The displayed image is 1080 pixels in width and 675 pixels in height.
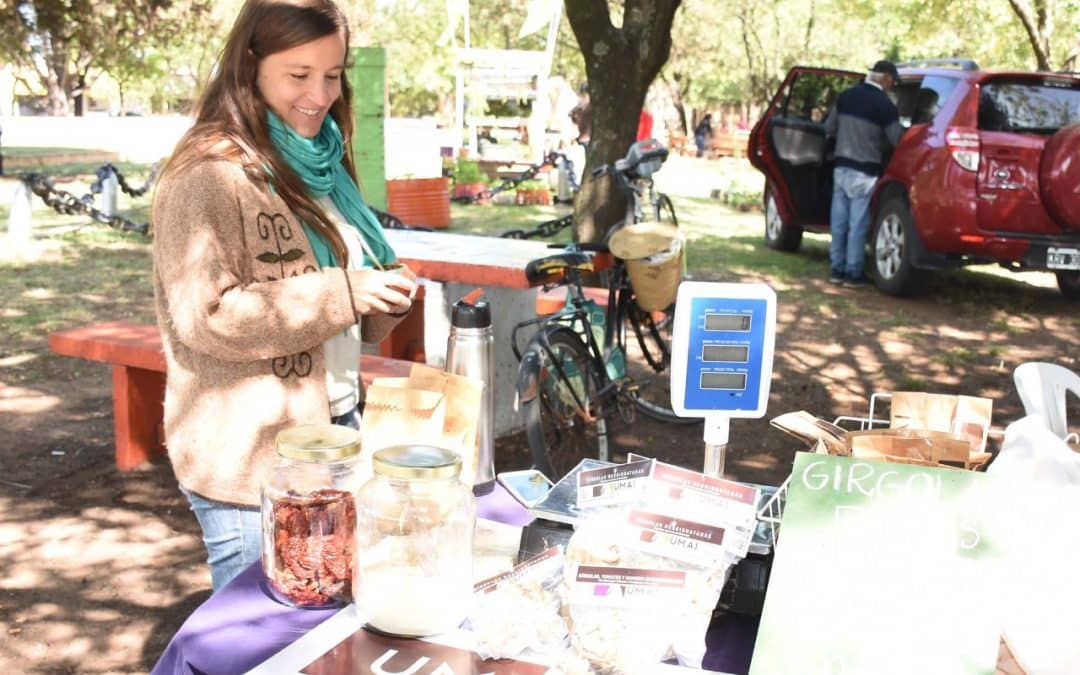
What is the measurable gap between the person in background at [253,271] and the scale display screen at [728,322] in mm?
596

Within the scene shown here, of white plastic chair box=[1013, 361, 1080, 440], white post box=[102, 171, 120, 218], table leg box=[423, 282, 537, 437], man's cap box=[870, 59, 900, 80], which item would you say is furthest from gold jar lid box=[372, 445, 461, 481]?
white post box=[102, 171, 120, 218]

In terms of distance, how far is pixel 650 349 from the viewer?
6367mm

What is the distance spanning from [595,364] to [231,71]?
133 inches

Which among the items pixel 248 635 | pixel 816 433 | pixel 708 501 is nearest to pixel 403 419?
pixel 248 635

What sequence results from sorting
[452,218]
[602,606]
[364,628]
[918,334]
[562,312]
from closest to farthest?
[602,606], [364,628], [562,312], [918,334], [452,218]

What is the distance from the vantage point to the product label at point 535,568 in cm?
→ 166

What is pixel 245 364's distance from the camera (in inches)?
86.0

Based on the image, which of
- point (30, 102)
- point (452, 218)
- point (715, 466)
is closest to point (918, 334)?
point (715, 466)

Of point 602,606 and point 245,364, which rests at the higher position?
point 245,364

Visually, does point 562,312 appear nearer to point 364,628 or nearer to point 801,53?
point 364,628

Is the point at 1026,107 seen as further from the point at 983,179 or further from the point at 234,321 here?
the point at 234,321

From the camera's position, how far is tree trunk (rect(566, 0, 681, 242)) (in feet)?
28.3

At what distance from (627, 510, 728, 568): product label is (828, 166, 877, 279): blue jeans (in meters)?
8.79

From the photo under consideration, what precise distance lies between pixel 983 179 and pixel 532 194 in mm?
10733
